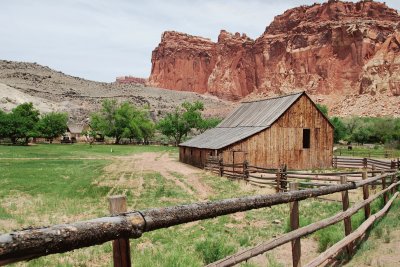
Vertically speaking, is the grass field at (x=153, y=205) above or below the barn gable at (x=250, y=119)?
below

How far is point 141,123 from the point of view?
8431 cm

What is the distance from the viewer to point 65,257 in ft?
25.1

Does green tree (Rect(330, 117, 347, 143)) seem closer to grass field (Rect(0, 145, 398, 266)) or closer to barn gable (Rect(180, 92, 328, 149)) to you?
barn gable (Rect(180, 92, 328, 149))

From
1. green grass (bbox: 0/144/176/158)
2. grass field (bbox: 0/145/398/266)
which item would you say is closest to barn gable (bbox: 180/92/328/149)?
grass field (bbox: 0/145/398/266)

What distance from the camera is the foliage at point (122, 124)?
268 feet

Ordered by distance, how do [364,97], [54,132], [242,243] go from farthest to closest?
1. [364,97]
2. [54,132]
3. [242,243]

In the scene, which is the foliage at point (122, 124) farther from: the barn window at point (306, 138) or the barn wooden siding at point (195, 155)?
the barn window at point (306, 138)

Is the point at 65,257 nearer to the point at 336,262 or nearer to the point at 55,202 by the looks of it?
the point at 336,262

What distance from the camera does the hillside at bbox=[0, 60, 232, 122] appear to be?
115m

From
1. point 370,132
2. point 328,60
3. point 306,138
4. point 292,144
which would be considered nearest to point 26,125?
point 292,144

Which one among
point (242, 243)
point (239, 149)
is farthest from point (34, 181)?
point (242, 243)

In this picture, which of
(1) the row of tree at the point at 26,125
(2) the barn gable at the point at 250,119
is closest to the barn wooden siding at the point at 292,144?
(2) the barn gable at the point at 250,119

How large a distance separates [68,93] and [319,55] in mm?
96130

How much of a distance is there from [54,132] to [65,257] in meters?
79.3
